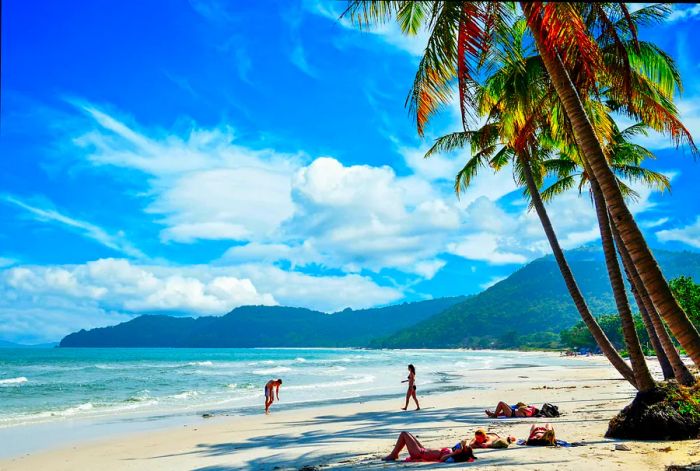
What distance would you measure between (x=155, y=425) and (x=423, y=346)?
171 m

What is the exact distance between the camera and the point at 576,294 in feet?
38.6

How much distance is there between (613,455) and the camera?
6.90 meters

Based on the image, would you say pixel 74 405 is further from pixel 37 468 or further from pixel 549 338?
pixel 549 338

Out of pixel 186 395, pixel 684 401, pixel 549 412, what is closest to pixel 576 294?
pixel 549 412

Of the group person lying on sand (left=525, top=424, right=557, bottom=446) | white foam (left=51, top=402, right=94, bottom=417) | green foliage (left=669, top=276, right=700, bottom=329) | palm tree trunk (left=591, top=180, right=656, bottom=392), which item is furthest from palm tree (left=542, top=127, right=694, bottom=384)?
green foliage (left=669, top=276, right=700, bottom=329)

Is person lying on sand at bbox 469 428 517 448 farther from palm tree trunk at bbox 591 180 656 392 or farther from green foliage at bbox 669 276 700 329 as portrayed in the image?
green foliage at bbox 669 276 700 329

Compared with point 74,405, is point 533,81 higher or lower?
higher

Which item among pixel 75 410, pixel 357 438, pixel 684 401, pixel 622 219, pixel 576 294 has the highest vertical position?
pixel 622 219

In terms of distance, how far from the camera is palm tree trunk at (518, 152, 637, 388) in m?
11.3

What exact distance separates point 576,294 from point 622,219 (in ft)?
20.6

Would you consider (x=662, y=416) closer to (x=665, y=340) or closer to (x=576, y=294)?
(x=665, y=340)

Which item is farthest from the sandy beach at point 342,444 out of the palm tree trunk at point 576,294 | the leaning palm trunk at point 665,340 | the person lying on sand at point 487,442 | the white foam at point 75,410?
the white foam at point 75,410

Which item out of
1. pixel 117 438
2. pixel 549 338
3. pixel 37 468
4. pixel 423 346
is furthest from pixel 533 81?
pixel 423 346

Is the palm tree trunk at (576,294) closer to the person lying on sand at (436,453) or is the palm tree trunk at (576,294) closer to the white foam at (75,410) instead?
the person lying on sand at (436,453)
